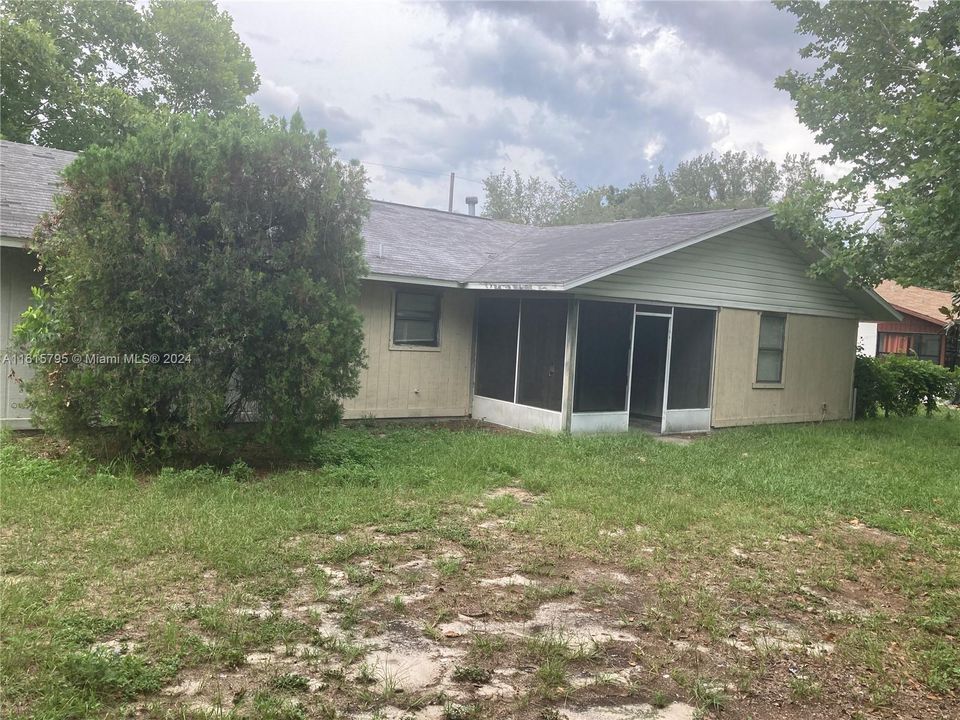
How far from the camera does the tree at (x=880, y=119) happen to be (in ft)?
34.2

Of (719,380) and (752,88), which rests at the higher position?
(752,88)

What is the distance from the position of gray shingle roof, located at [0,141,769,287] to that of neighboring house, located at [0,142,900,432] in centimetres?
5

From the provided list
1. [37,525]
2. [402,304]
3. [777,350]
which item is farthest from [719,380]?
[37,525]

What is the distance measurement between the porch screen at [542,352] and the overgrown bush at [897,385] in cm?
855

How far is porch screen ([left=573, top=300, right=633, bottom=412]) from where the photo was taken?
11.4m

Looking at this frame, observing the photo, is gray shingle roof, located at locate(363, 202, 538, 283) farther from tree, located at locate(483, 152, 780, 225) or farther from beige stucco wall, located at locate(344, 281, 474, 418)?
tree, located at locate(483, 152, 780, 225)

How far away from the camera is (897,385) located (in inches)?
638

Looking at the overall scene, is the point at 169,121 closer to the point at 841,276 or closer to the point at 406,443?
the point at 406,443

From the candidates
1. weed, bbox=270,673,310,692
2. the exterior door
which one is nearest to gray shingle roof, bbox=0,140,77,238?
weed, bbox=270,673,310,692

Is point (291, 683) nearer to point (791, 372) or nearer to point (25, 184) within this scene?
point (25, 184)

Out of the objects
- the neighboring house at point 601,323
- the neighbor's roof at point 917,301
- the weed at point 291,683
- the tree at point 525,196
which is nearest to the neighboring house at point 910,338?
the neighbor's roof at point 917,301

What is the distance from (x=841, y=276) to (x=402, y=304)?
28.6ft

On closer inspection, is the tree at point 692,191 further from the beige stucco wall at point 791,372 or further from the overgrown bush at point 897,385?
the beige stucco wall at point 791,372

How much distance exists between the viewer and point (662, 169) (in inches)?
2058
